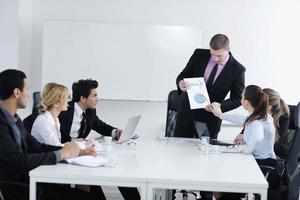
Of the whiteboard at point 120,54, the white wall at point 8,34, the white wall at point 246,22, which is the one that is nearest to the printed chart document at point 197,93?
the whiteboard at point 120,54

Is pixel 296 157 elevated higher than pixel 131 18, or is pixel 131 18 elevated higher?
pixel 131 18

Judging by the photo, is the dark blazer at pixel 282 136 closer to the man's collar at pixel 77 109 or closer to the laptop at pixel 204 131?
the laptop at pixel 204 131

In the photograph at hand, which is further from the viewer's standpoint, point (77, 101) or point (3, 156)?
point (77, 101)

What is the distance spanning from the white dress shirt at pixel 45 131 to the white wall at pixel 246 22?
2.98 metres

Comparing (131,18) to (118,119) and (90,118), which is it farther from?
(90,118)

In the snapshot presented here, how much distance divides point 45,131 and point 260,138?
59.0 inches

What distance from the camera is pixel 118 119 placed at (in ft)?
21.2

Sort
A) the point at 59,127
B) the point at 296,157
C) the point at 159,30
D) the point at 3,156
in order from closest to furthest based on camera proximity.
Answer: the point at 3,156 < the point at 296,157 < the point at 59,127 < the point at 159,30

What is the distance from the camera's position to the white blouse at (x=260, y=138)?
Result: 3.52 m

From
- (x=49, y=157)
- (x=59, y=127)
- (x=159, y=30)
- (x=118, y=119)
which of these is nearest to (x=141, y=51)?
(x=159, y=30)

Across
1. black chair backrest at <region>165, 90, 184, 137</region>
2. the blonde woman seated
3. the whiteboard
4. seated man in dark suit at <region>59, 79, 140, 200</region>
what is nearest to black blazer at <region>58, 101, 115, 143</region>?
seated man in dark suit at <region>59, 79, 140, 200</region>

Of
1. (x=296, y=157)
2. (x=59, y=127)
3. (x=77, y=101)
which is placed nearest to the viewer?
(x=296, y=157)

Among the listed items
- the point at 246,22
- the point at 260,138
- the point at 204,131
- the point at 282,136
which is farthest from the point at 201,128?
the point at 246,22

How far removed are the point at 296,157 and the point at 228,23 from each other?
3.01 meters
